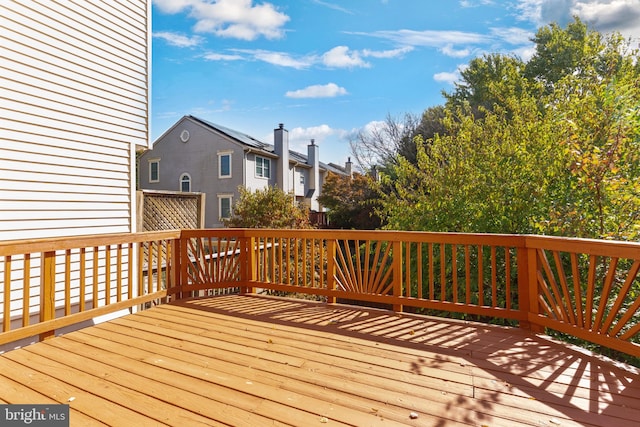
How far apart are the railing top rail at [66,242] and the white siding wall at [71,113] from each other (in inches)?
41.6

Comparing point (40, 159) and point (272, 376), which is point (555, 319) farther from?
point (40, 159)

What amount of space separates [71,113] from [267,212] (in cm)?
631

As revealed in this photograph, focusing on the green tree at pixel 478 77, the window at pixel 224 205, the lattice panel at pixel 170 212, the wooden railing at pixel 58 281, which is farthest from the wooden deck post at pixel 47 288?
the green tree at pixel 478 77

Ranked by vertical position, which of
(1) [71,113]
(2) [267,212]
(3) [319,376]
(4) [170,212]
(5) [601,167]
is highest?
(1) [71,113]

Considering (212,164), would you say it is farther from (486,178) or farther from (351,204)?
(486,178)

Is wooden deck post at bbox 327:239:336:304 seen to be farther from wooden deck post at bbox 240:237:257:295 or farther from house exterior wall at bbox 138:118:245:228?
house exterior wall at bbox 138:118:245:228

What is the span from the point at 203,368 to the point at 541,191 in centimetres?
424

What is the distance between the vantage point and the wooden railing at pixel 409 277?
8.33ft

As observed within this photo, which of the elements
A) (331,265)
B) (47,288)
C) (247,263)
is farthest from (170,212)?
(331,265)

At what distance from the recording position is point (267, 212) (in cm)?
1020

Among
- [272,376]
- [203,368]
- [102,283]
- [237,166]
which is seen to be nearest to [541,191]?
[272,376]

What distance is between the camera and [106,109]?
4.68 meters

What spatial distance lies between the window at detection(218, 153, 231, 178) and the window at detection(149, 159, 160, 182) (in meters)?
3.88

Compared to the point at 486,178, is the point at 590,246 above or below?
below
